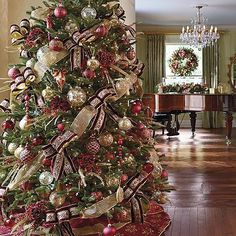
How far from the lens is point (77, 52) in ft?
8.70

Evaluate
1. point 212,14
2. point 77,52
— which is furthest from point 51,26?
point 212,14

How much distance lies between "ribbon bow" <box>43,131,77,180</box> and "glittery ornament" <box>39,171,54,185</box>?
0.03 m

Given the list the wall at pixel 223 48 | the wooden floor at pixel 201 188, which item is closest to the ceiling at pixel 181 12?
the wall at pixel 223 48

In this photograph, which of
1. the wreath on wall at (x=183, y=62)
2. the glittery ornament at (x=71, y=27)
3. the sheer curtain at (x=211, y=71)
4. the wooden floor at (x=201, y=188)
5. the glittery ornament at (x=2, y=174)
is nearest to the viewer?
the glittery ornament at (x=71, y=27)

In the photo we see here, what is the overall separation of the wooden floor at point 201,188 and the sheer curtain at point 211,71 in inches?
153

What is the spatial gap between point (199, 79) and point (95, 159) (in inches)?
391

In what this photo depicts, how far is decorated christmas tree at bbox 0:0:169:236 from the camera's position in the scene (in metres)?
2.57

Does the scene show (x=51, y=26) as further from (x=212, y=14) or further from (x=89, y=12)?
(x=212, y=14)

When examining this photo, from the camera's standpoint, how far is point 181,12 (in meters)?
10.1

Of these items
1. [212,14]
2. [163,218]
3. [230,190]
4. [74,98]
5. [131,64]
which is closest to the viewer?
[74,98]

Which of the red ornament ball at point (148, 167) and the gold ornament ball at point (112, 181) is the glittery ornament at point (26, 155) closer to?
the gold ornament ball at point (112, 181)

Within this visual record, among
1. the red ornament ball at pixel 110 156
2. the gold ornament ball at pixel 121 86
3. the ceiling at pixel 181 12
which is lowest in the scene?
the red ornament ball at pixel 110 156

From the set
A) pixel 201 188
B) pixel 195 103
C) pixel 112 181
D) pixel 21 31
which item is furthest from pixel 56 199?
pixel 195 103

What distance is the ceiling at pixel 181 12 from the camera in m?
8.93
